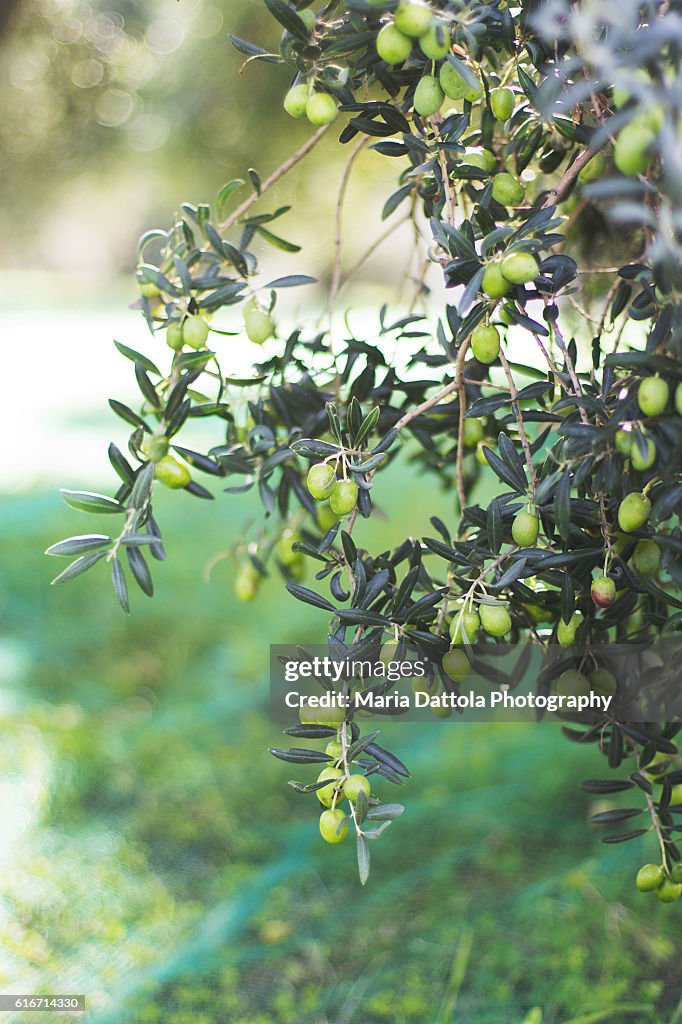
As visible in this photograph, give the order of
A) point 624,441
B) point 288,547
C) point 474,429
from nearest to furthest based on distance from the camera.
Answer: point 624,441
point 474,429
point 288,547

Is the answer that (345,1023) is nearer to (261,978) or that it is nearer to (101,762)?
(261,978)

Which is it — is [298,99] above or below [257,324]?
above

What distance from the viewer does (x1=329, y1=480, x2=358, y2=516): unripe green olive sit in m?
0.70

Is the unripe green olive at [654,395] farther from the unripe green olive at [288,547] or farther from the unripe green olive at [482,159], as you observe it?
the unripe green olive at [288,547]

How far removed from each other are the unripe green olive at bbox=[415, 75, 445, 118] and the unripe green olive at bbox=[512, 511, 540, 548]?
0.32 metres

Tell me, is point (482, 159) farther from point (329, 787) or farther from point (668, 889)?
point (668, 889)

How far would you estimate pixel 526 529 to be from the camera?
69cm

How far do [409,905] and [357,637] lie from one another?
2.45 ft

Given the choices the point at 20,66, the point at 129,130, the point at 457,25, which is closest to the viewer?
the point at 457,25

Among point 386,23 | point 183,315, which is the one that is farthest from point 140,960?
point 386,23

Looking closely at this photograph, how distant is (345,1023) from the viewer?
3.62ft

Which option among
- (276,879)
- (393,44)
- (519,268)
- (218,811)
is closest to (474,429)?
(519,268)

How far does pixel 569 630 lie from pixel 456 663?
0.37ft

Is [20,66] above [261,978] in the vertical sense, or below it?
above
